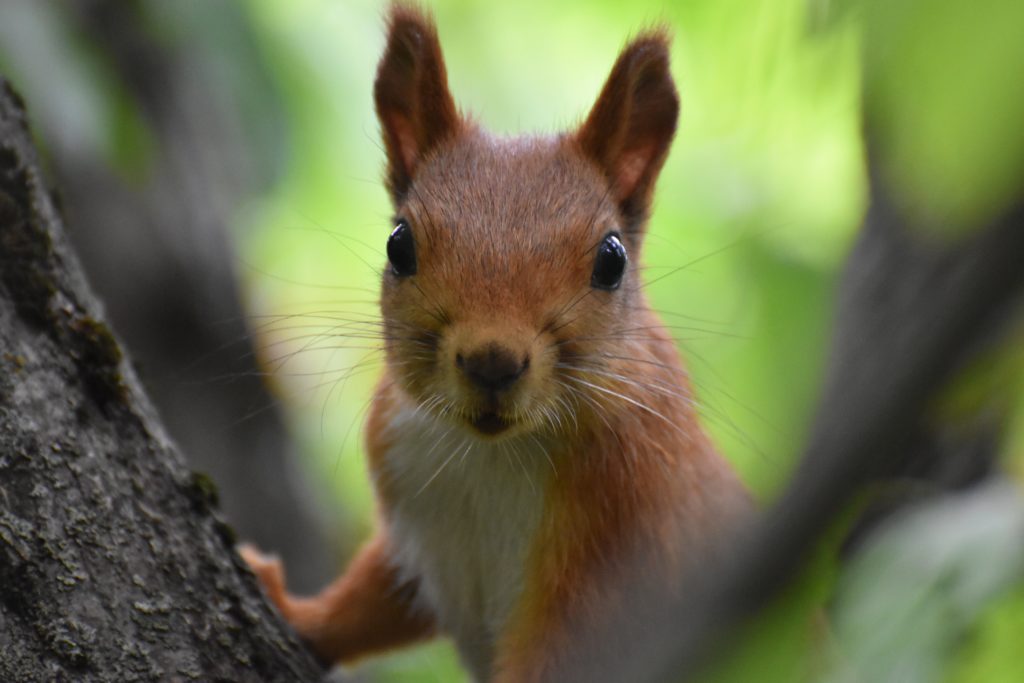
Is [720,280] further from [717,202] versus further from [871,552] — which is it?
[871,552]

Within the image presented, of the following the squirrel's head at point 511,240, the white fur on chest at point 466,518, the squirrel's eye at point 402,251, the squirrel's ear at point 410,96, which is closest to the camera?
the squirrel's head at point 511,240

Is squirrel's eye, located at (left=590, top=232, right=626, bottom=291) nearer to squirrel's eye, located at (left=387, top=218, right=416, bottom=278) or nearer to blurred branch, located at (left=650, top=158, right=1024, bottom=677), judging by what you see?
squirrel's eye, located at (left=387, top=218, right=416, bottom=278)

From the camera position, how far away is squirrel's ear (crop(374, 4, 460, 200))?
10.2ft

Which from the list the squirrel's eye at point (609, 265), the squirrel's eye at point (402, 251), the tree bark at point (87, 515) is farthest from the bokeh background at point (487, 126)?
the tree bark at point (87, 515)

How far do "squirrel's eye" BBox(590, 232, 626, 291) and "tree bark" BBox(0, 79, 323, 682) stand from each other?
1.07 m

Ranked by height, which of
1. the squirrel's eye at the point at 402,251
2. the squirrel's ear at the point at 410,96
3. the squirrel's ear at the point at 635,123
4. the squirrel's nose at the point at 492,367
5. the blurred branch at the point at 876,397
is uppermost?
the squirrel's ear at the point at 410,96

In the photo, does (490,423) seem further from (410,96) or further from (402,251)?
(410,96)

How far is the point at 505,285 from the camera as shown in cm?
255

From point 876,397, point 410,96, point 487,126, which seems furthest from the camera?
point 487,126

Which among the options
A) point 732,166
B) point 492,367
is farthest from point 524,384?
point 732,166

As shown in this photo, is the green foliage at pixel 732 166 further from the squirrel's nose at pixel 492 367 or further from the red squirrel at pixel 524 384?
the squirrel's nose at pixel 492 367

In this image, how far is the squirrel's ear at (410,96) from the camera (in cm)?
312

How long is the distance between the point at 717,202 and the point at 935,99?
4.08 meters

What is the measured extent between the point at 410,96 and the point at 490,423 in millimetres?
1151
